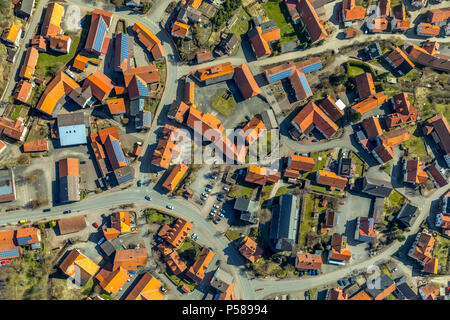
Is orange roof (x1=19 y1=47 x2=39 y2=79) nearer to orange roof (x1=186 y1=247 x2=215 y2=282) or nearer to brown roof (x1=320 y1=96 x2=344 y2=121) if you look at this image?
orange roof (x1=186 y1=247 x2=215 y2=282)

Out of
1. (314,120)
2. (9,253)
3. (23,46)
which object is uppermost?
(23,46)

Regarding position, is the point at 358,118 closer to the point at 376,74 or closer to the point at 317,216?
the point at 376,74

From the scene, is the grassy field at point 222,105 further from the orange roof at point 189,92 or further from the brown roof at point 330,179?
the brown roof at point 330,179

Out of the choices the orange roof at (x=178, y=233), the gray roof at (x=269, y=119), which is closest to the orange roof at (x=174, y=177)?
the orange roof at (x=178, y=233)

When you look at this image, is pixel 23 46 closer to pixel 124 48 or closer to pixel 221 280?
pixel 124 48

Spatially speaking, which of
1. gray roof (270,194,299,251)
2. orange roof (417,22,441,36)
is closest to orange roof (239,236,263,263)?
gray roof (270,194,299,251)

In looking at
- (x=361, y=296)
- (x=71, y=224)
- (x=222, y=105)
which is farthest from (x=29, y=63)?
(x=361, y=296)

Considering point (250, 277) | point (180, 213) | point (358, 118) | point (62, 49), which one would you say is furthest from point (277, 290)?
point (62, 49)
